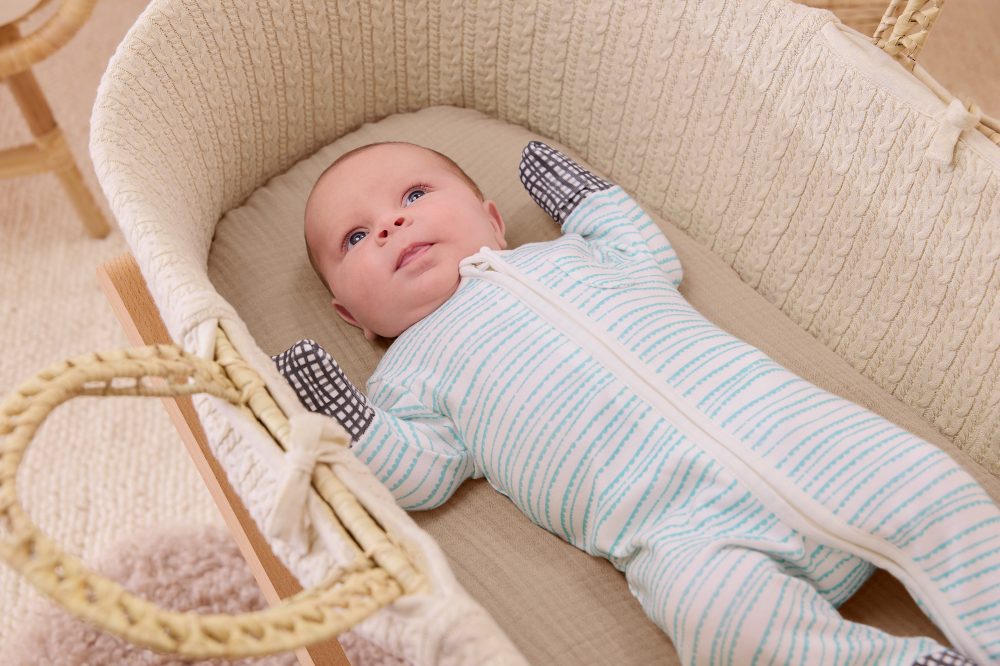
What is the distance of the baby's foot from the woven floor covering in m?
0.72

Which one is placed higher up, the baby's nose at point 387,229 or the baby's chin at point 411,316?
the baby's nose at point 387,229

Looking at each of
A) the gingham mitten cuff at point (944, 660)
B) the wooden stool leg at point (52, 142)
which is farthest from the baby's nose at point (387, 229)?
the wooden stool leg at point (52, 142)

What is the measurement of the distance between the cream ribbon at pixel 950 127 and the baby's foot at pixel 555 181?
16.5 inches

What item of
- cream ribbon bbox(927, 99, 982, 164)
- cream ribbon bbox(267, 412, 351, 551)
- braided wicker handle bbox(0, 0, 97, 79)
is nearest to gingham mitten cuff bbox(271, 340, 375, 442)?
cream ribbon bbox(267, 412, 351, 551)

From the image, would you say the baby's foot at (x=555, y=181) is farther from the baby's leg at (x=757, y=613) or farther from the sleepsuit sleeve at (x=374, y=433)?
the baby's leg at (x=757, y=613)

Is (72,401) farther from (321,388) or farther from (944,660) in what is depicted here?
(944,660)

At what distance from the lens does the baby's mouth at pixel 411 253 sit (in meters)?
1.07

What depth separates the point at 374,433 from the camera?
93 cm

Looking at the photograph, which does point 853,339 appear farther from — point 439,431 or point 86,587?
point 86,587

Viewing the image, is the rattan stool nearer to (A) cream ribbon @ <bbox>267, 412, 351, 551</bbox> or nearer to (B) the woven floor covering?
(B) the woven floor covering

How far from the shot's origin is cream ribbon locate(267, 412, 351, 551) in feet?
2.09

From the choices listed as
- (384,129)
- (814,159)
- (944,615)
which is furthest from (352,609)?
(384,129)

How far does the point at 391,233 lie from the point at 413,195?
3.3 inches

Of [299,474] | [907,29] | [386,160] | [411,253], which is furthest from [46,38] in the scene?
[907,29]
